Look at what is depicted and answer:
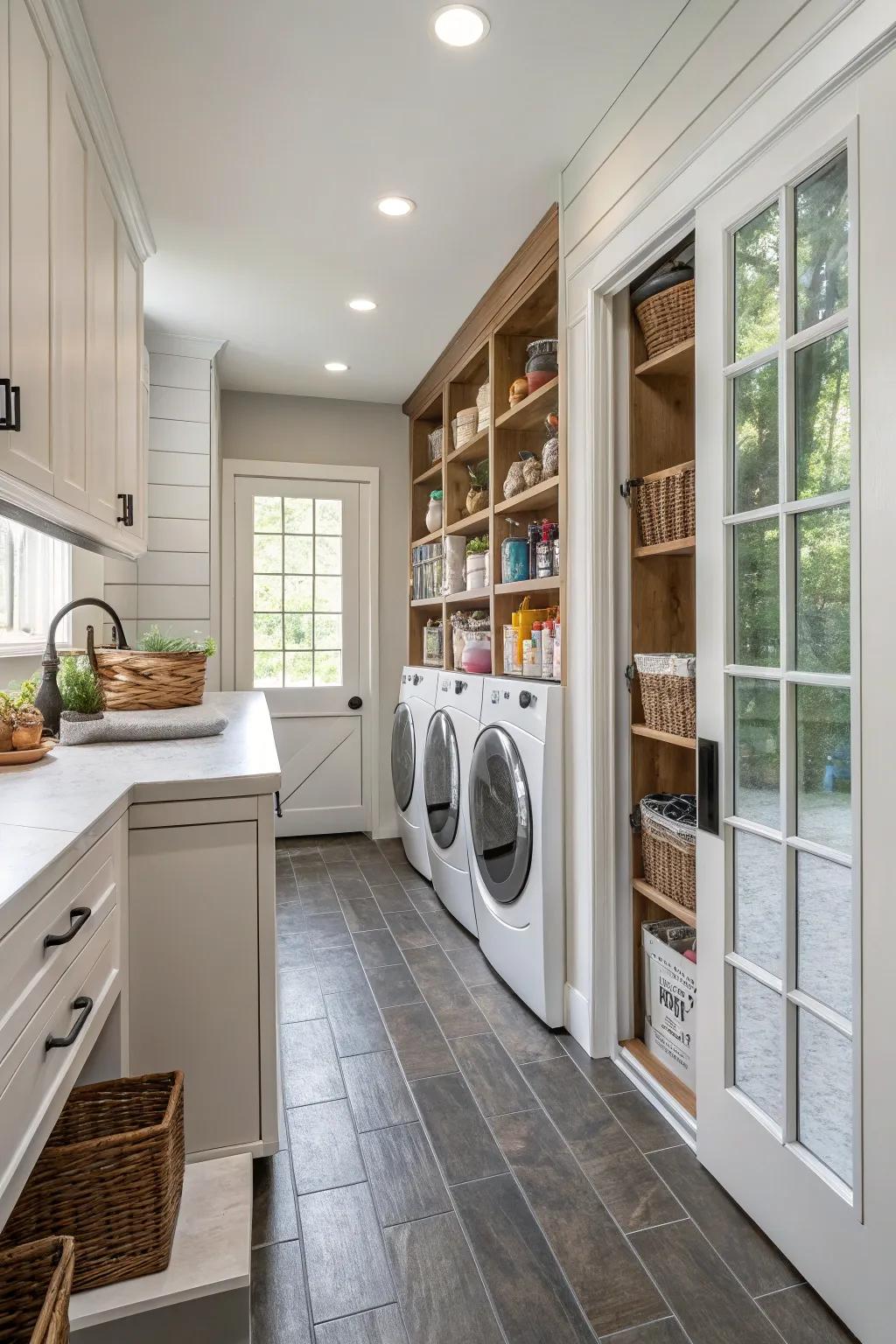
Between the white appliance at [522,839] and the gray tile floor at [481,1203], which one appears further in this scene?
the white appliance at [522,839]

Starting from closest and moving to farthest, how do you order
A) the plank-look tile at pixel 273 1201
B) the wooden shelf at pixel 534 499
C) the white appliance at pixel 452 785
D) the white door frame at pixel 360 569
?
the plank-look tile at pixel 273 1201
the wooden shelf at pixel 534 499
the white appliance at pixel 452 785
the white door frame at pixel 360 569

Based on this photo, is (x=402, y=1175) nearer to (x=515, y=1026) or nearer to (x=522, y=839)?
(x=515, y=1026)

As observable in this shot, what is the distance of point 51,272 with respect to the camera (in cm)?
170

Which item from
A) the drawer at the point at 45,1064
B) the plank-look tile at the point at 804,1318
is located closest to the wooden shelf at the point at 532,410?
the drawer at the point at 45,1064

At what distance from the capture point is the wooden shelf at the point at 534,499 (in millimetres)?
2621

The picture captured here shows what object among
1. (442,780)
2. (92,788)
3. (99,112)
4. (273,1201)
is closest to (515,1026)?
(273,1201)

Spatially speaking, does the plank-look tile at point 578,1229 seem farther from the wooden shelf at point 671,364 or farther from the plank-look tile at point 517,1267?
the wooden shelf at point 671,364

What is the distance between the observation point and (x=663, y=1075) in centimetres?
209

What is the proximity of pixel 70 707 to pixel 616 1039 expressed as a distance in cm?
183

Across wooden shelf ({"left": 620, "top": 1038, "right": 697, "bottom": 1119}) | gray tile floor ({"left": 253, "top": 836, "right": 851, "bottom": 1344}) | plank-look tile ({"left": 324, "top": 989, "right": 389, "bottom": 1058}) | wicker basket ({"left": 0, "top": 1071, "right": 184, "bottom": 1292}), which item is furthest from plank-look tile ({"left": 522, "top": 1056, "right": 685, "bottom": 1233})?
wicker basket ({"left": 0, "top": 1071, "right": 184, "bottom": 1292})

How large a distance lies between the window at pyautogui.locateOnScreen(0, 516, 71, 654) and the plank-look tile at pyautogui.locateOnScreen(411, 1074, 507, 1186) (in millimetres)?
1849

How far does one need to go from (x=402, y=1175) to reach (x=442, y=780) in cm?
176

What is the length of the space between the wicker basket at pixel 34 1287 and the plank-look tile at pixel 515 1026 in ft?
4.87

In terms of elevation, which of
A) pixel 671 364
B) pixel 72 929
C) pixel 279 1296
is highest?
pixel 671 364
